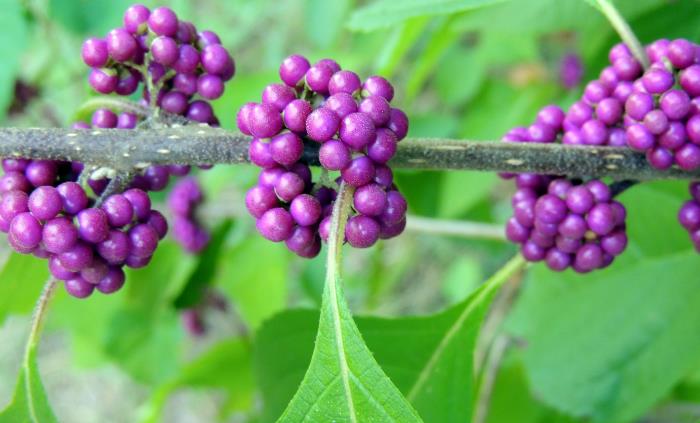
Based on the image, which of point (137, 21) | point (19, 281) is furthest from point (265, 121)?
point (19, 281)

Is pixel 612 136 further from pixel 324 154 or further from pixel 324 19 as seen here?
pixel 324 19

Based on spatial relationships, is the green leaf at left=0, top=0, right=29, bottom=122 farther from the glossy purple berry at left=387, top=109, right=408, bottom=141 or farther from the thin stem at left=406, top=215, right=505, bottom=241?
the glossy purple berry at left=387, top=109, right=408, bottom=141

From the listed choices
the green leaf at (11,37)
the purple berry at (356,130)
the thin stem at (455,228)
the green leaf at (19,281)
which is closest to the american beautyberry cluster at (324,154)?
the purple berry at (356,130)

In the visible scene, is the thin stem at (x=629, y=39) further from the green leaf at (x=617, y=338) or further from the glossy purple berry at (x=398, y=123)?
the green leaf at (x=617, y=338)

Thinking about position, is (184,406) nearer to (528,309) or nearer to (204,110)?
(528,309)

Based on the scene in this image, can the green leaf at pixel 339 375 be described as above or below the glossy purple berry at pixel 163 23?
below
